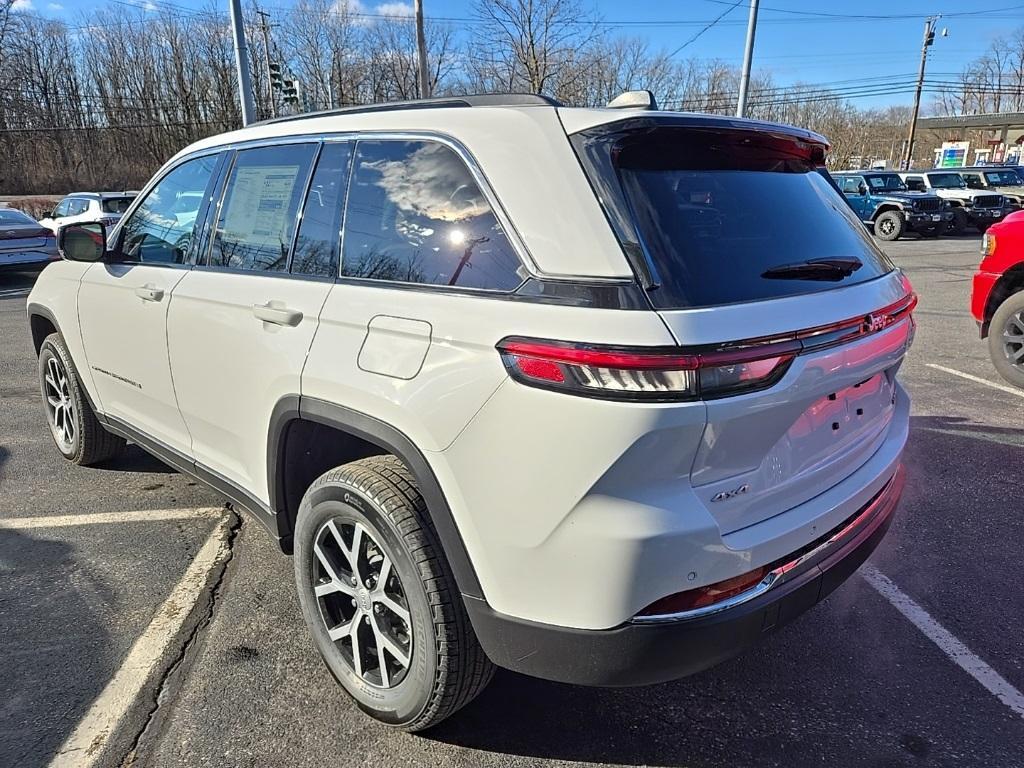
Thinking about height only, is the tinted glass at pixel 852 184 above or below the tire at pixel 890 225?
above

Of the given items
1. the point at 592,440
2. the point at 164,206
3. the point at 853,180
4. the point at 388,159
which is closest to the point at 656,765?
the point at 592,440

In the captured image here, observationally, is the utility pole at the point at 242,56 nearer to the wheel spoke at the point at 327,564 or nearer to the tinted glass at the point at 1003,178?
the wheel spoke at the point at 327,564

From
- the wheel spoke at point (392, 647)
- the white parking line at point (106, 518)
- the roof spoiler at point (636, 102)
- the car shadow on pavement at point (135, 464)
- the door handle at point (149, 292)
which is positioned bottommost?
the car shadow on pavement at point (135, 464)

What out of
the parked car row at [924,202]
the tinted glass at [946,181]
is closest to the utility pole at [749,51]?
the parked car row at [924,202]

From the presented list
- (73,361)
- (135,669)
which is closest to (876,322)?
(135,669)

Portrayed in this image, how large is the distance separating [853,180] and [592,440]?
2299 cm

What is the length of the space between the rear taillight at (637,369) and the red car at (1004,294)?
17.5 ft

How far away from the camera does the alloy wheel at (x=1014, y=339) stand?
571cm

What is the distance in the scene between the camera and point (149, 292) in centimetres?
314

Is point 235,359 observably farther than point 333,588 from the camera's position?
Yes

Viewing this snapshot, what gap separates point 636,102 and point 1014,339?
525 centimetres

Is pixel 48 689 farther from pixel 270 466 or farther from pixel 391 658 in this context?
pixel 391 658

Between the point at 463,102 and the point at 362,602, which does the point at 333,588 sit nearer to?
the point at 362,602

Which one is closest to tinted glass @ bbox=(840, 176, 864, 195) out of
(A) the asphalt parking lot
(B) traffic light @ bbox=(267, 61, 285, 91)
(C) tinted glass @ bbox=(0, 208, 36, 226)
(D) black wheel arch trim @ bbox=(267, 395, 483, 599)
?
(B) traffic light @ bbox=(267, 61, 285, 91)
